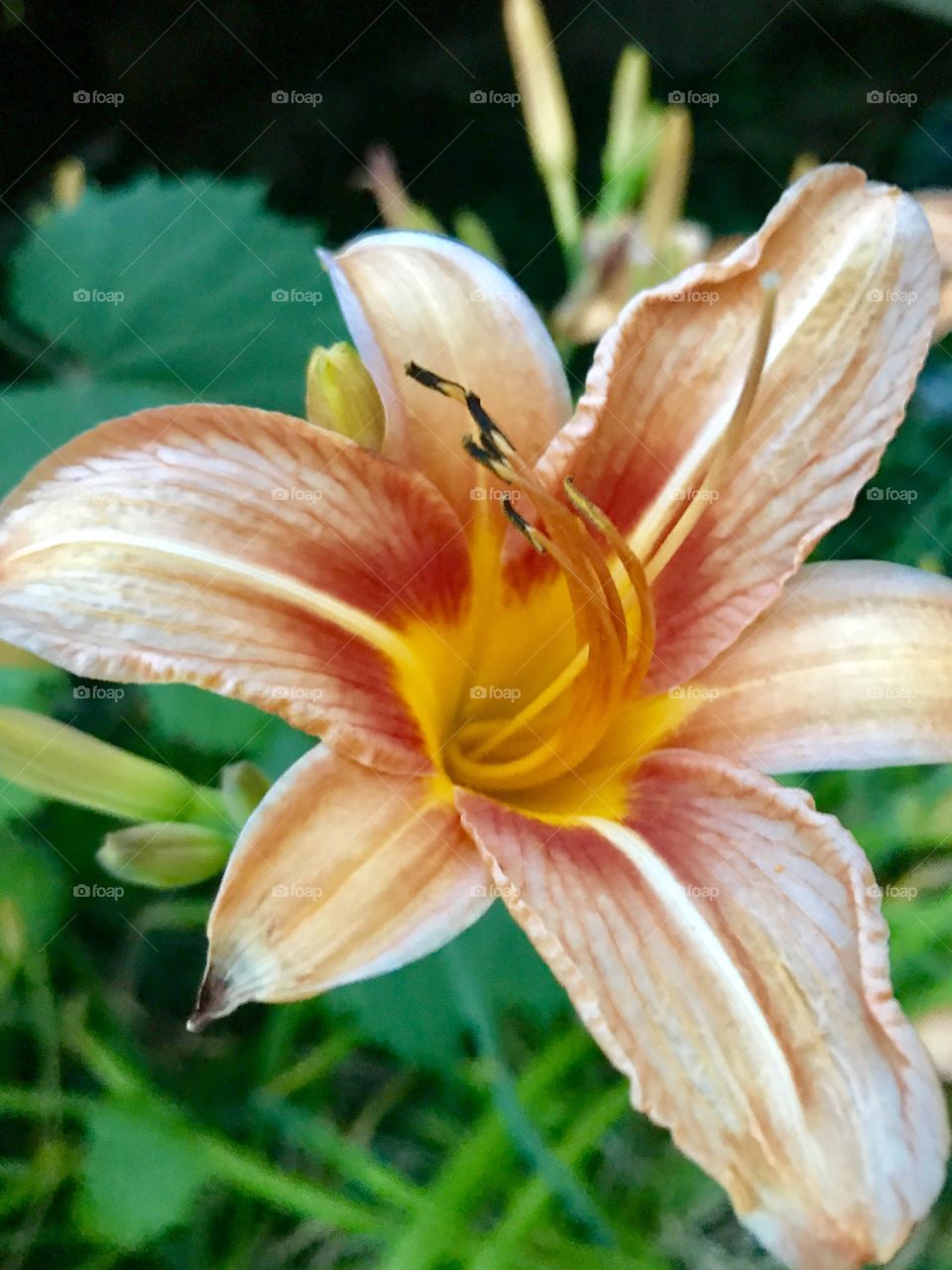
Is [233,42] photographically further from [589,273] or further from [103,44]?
[589,273]

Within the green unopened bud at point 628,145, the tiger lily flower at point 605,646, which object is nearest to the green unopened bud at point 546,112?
the green unopened bud at point 628,145

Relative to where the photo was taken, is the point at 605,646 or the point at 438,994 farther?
the point at 438,994

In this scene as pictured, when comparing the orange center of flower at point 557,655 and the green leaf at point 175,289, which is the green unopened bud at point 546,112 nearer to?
the green leaf at point 175,289

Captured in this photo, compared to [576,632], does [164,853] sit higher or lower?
lower

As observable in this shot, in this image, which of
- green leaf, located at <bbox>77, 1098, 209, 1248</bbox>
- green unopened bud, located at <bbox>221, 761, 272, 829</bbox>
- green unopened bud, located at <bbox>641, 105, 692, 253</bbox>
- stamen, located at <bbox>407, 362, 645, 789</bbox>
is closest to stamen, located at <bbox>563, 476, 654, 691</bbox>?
stamen, located at <bbox>407, 362, 645, 789</bbox>

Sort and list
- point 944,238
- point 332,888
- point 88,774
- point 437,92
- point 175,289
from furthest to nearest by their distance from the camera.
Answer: point 437,92
point 175,289
point 944,238
point 88,774
point 332,888

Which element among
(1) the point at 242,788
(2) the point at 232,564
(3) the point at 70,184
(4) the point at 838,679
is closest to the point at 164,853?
(1) the point at 242,788

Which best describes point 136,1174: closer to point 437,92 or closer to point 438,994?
point 438,994
